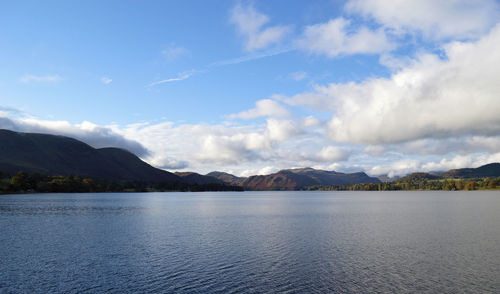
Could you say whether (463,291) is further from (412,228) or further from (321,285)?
(412,228)

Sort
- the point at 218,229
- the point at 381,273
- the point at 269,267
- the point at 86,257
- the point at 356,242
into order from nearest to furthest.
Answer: the point at 381,273 < the point at 269,267 < the point at 86,257 < the point at 356,242 < the point at 218,229

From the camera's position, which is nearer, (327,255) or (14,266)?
(14,266)

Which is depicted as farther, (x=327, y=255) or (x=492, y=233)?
(x=492, y=233)

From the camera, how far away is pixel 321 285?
123ft

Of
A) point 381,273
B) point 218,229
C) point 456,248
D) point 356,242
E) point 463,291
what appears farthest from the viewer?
point 218,229

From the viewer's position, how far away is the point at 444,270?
4353 centimetres

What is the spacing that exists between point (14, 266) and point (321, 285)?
4011cm

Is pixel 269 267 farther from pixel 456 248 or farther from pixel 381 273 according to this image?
pixel 456 248

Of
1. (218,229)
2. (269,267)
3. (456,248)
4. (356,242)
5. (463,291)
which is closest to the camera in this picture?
(463,291)

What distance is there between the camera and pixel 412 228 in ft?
274

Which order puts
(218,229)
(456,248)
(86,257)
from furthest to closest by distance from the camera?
(218,229) → (456,248) → (86,257)

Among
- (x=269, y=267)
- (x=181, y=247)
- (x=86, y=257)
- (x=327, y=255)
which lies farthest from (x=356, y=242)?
(x=86, y=257)

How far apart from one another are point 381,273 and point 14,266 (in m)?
48.3

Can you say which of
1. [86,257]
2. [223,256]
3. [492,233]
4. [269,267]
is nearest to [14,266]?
[86,257]
